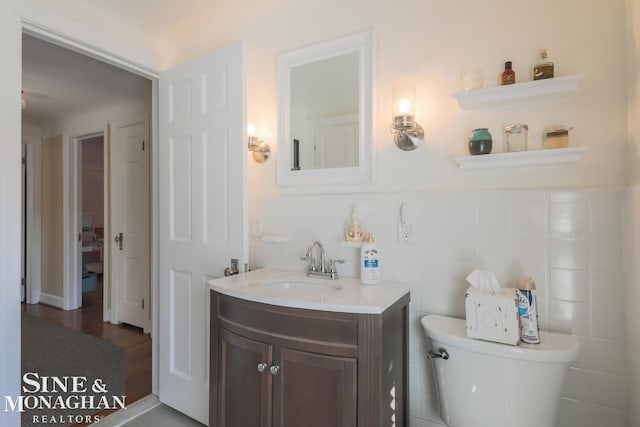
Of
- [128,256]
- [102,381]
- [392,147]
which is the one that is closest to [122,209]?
[128,256]

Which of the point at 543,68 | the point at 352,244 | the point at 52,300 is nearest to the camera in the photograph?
the point at 543,68

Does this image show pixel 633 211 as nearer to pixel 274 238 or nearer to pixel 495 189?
pixel 495 189

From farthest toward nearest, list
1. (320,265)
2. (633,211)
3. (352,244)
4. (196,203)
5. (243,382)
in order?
(196,203) → (320,265) → (352,244) → (243,382) → (633,211)

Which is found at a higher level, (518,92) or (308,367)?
(518,92)

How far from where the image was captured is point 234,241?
1.75 m

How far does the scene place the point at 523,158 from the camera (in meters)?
1.29

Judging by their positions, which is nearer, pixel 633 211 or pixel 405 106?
pixel 633 211

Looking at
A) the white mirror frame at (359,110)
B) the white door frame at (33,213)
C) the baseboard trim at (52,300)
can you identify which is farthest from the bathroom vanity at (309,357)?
the white door frame at (33,213)

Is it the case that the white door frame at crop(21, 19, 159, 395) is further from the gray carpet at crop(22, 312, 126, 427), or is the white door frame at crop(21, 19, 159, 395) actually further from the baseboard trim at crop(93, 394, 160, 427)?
the gray carpet at crop(22, 312, 126, 427)

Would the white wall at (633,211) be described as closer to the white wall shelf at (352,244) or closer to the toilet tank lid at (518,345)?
the toilet tank lid at (518,345)

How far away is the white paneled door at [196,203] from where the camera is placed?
5.74 feet

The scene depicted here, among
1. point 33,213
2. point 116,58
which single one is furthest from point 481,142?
point 33,213

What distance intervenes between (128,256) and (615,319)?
3.90m

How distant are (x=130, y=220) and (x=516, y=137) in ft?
11.6
